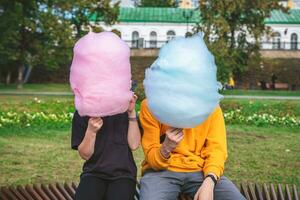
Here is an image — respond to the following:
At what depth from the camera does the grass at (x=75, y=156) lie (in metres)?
7.39

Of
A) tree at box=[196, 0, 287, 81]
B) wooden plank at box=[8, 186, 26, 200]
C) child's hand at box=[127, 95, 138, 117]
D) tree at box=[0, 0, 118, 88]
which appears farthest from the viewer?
tree at box=[0, 0, 118, 88]

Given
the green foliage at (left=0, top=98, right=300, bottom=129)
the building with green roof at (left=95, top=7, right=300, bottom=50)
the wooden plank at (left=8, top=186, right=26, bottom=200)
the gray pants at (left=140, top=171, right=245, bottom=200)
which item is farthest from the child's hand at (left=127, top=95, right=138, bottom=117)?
the building with green roof at (left=95, top=7, right=300, bottom=50)

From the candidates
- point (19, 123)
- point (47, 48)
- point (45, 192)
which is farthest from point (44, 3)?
point (45, 192)

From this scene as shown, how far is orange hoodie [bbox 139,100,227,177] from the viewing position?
149 inches

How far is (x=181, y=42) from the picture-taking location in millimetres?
3496

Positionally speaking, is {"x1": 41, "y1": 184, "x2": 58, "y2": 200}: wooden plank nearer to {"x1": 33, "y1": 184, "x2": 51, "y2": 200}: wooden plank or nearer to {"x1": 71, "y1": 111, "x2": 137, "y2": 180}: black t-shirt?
{"x1": 33, "y1": 184, "x2": 51, "y2": 200}: wooden plank

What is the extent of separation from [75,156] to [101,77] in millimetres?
5411

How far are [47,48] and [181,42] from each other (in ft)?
99.7

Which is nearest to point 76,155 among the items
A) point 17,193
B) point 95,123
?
point 17,193

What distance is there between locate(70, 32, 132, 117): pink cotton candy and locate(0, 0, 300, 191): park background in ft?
12.1

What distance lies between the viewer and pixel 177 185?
378 cm

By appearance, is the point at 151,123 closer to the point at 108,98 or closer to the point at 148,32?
the point at 108,98

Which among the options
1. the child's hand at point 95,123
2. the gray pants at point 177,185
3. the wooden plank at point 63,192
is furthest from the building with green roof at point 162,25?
the child's hand at point 95,123

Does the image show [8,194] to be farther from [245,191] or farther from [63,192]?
[245,191]
